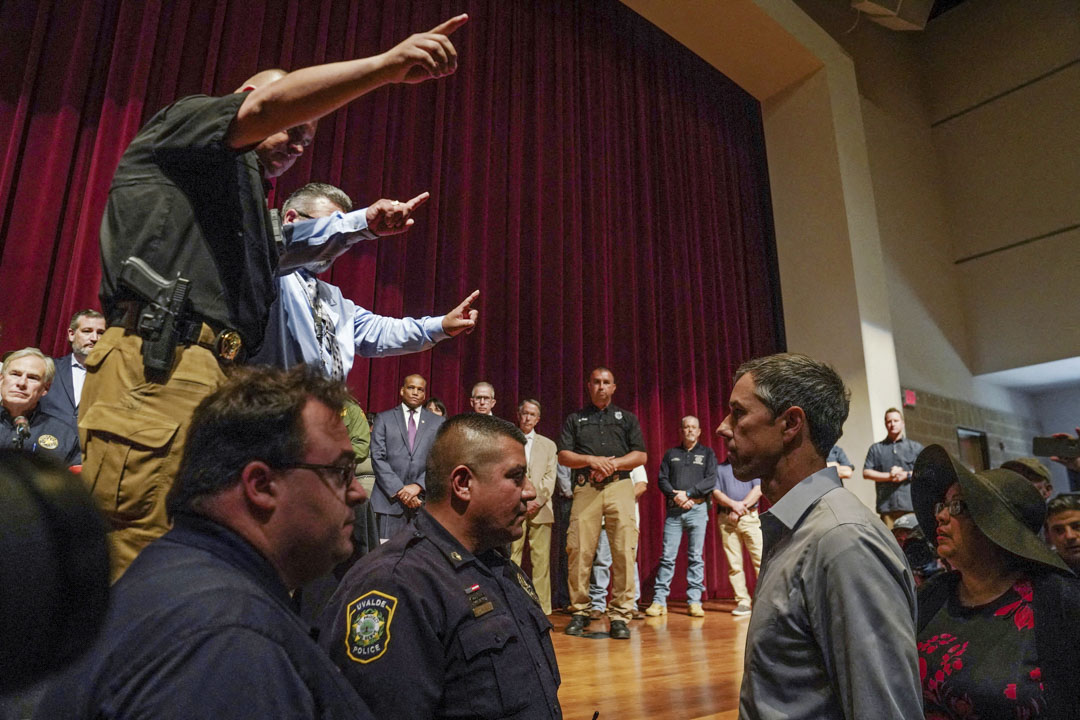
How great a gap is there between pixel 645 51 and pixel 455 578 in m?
7.07

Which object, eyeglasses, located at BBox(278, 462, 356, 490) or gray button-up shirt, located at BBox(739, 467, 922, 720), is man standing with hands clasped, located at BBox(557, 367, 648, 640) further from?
eyeglasses, located at BBox(278, 462, 356, 490)

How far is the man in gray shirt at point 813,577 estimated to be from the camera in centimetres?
110

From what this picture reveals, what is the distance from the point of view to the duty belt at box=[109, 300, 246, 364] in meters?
1.31

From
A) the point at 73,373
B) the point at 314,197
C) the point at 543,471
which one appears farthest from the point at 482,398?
the point at 314,197

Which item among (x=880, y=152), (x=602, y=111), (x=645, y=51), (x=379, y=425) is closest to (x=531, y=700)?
(x=379, y=425)

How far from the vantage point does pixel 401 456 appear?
4262 mm

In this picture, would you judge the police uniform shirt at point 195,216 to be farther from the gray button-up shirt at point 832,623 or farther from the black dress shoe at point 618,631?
the black dress shoe at point 618,631

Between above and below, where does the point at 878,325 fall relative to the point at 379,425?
above

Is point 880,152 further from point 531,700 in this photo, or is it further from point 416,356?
point 531,700

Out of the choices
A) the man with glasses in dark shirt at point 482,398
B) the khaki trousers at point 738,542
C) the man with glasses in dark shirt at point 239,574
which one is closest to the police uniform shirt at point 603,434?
the man with glasses in dark shirt at point 482,398

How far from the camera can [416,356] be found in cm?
516

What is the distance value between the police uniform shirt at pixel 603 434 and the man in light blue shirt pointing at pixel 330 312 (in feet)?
7.92

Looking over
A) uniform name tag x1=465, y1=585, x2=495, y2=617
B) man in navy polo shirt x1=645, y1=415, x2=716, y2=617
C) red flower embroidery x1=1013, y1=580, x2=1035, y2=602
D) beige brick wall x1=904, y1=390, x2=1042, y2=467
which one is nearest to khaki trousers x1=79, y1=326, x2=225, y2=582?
uniform name tag x1=465, y1=585, x2=495, y2=617

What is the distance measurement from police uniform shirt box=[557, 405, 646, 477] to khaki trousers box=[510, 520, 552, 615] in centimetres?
68
